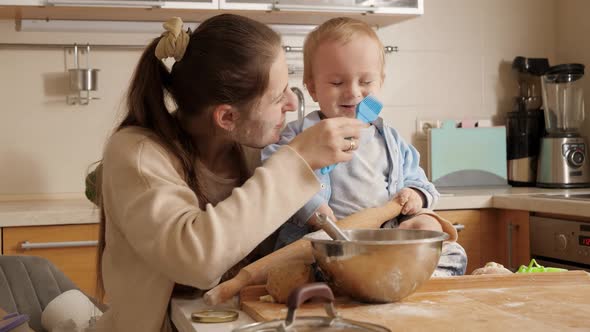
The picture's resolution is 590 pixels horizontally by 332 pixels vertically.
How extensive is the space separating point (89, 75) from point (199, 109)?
1.78 meters

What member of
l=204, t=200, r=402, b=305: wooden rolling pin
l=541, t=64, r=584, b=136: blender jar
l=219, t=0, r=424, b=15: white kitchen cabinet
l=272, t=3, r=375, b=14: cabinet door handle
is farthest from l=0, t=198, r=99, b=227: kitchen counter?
l=541, t=64, r=584, b=136: blender jar

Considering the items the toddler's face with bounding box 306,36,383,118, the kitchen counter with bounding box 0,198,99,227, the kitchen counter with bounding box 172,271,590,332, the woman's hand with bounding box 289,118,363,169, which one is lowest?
the kitchen counter with bounding box 172,271,590,332

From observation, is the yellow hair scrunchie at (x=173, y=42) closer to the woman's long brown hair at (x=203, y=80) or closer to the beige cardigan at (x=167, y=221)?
the woman's long brown hair at (x=203, y=80)

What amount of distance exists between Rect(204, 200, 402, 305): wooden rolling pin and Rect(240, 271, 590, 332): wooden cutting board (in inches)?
1.0

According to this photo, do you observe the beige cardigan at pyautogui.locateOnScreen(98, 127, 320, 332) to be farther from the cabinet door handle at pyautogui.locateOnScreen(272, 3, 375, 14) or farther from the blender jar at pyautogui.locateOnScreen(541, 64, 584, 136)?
the blender jar at pyautogui.locateOnScreen(541, 64, 584, 136)

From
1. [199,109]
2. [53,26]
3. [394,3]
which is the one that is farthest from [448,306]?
[53,26]

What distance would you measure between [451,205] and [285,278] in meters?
1.87

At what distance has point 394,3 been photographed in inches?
120

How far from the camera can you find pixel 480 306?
1.03m

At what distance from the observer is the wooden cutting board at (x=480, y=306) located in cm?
93

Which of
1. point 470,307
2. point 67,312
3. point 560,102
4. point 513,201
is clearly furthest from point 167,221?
point 560,102

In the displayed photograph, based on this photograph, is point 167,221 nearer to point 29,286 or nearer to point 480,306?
point 480,306

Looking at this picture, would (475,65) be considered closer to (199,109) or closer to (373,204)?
(373,204)

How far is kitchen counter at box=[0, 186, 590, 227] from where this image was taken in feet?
8.27
